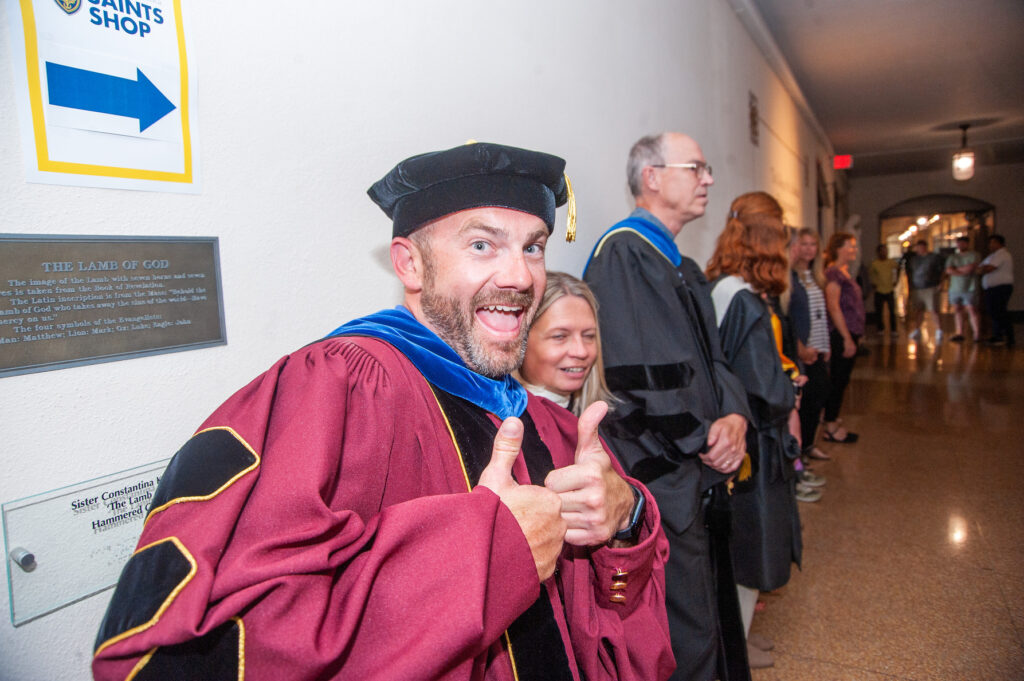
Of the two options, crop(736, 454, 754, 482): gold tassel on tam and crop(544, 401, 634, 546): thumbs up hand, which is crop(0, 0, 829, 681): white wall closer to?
crop(544, 401, 634, 546): thumbs up hand

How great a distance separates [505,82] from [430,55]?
39 cm

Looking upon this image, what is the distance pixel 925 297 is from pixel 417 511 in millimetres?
16822

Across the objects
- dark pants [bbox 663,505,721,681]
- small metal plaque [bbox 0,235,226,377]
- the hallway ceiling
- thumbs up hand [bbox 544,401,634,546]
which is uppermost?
the hallway ceiling

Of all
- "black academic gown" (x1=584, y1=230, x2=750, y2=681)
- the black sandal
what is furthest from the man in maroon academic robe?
the black sandal

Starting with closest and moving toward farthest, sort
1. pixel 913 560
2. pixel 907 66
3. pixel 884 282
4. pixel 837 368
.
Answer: pixel 913 560 → pixel 837 368 → pixel 907 66 → pixel 884 282

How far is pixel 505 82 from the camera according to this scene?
6.40 ft

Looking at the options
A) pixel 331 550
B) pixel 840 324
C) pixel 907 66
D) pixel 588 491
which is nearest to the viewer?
pixel 331 550

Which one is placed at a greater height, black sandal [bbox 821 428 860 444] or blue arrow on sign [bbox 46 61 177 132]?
blue arrow on sign [bbox 46 61 177 132]

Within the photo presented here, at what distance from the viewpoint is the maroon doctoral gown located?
0.69 metres

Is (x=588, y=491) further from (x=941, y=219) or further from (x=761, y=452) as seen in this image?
(x=941, y=219)

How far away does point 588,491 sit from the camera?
3.46 ft

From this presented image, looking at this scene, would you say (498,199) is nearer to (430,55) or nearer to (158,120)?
(158,120)

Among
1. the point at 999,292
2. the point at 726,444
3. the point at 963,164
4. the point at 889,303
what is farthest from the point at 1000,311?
the point at 726,444

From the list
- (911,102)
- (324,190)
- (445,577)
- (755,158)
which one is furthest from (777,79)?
(445,577)
